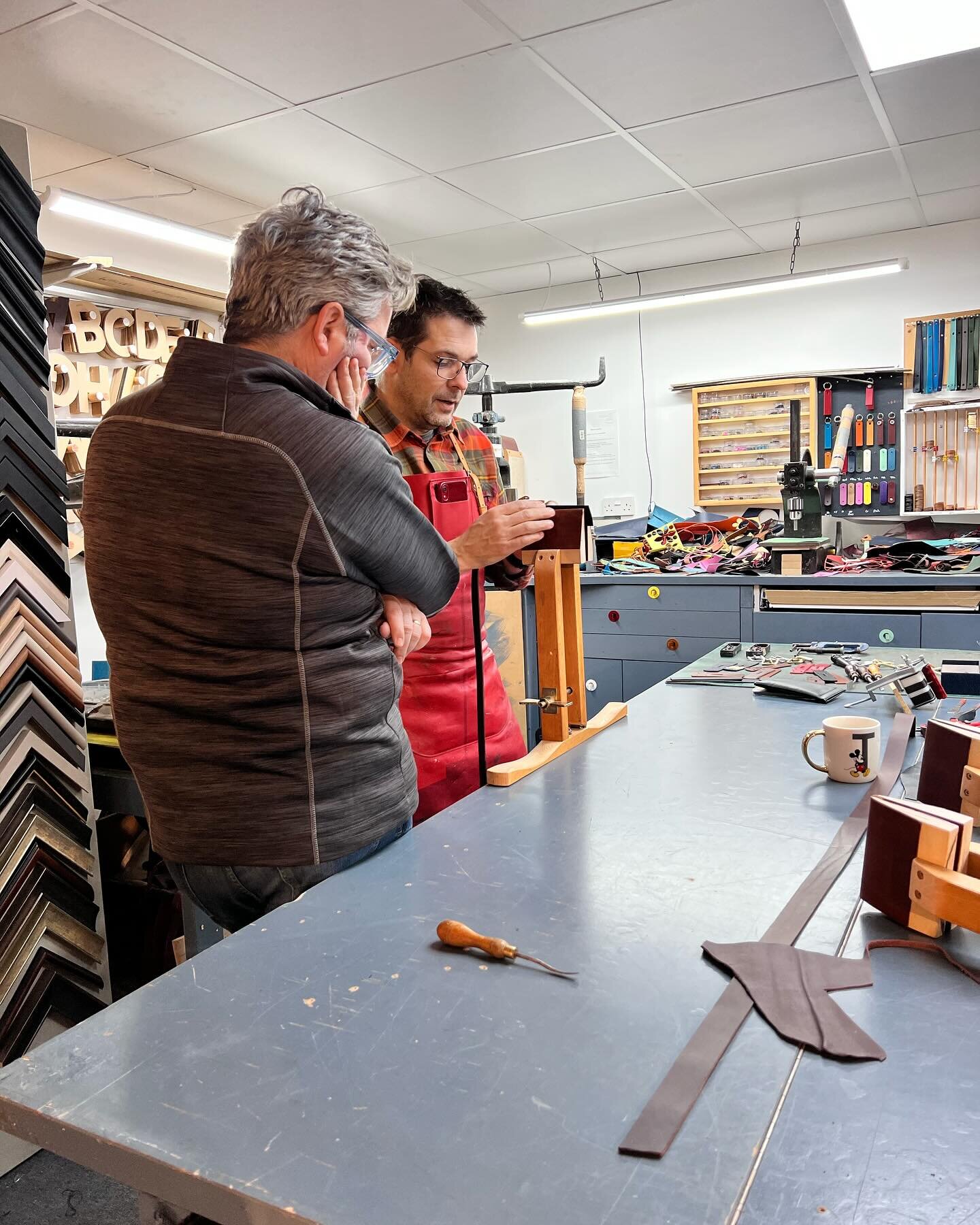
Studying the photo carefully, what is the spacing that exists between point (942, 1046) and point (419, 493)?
1372mm

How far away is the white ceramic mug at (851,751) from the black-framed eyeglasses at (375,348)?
918mm

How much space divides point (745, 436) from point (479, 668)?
4.52m

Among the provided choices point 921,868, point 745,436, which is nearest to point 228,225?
point 745,436

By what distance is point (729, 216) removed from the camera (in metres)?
4.94

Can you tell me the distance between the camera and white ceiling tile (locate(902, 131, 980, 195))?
3951 mm

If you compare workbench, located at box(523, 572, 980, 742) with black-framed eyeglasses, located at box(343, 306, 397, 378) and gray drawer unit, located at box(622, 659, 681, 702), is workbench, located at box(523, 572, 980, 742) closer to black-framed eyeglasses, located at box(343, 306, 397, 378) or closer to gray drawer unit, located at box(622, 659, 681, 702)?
gray drawer unit, located at box(622, 659, 681, 702)

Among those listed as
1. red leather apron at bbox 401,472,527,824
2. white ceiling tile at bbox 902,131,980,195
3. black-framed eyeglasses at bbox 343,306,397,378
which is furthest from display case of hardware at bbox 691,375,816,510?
black-framed eyeglasses at bbox 343,306,397,378

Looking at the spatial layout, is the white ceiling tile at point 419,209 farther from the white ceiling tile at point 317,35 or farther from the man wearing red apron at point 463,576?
the man wearing red apron at point 463,576

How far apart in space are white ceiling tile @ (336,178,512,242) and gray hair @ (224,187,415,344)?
3.22 m

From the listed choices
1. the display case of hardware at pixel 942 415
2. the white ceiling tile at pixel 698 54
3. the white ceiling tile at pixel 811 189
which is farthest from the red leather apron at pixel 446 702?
the display case of hardware at pixel 942 415

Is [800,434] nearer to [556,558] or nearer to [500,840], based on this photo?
[556,558]

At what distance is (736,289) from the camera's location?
187 inches

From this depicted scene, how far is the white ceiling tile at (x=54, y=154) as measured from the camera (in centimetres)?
368

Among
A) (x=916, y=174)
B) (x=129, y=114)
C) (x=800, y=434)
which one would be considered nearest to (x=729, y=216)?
(x=916, y=174)
